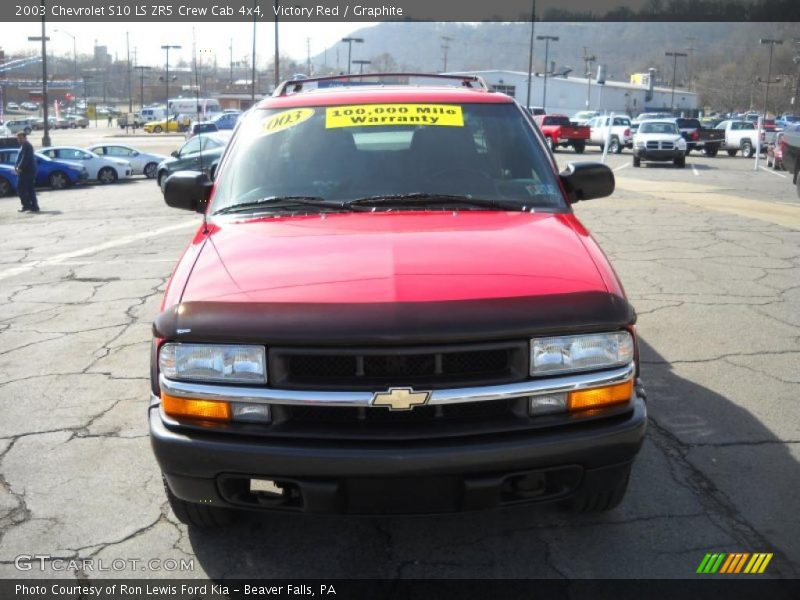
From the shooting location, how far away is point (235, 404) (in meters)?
2.58

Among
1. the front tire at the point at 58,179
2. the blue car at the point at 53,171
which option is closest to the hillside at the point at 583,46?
the blue car at the point at 53,171

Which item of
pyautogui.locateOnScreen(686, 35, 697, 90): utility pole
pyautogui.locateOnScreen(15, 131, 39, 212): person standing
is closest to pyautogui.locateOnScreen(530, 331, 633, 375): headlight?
pyautogui.locateOnScreen(15, 131, 39, 212): person standing

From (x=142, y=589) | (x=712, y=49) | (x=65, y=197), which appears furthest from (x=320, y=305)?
(x=712, y=49)

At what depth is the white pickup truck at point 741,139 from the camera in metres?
34.3

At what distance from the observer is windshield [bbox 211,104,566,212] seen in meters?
3.70

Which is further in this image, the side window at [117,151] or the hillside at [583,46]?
the hillside at [583,46]

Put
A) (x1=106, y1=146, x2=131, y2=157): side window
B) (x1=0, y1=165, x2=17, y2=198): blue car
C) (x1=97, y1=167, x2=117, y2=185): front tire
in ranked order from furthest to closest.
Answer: (x1=106, y1=146, x2=131, y2=157): side window
(x1=97, y1=167, x2=117, y2=185): front tire
(x1=0, y1=165, x2=17, y2=198): blue car

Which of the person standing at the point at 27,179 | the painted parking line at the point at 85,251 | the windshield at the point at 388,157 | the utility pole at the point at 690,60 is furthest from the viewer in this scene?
the utility pole at the point at 690,60

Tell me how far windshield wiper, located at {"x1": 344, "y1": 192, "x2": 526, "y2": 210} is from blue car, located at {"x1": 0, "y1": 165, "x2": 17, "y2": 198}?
21.6m

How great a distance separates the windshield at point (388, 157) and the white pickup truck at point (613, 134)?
3381 centimetres

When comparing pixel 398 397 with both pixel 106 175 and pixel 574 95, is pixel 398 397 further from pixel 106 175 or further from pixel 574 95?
pixel 574 95

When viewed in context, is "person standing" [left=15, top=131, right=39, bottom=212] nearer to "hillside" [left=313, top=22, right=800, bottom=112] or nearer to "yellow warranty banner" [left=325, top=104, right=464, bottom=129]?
"yellow warranty banner" [left=325, top=104, right=464, bottom=129]

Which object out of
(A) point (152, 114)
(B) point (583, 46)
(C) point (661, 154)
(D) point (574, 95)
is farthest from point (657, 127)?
(B) point (583, 46)

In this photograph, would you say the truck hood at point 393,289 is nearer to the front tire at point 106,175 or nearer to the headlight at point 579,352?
the headlight at point 579,352
